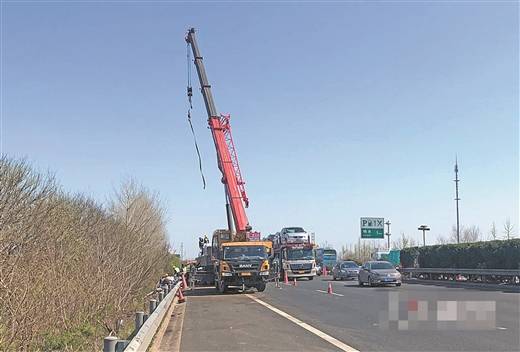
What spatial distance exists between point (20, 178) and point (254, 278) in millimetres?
15100

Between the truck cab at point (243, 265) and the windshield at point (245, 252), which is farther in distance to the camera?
the windshield at point (245, 252)

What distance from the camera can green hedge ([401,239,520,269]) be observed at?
3303 cm

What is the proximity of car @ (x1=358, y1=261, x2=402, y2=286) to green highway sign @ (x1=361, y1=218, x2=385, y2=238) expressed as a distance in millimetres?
22727

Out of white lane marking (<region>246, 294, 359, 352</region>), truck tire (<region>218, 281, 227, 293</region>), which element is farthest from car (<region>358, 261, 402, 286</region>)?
white lane marking (<region>246, 294, 359, 352</region>)

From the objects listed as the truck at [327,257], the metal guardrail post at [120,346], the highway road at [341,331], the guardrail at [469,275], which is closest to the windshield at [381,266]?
the guardrail at [469,275]

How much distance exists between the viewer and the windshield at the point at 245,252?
28297 mm

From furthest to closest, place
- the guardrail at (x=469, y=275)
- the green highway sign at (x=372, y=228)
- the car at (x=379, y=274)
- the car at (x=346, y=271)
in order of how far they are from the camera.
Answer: the green highway sign at (x=372, y=228)
the car at (x=346, y=271)
the car at (x=379, y=274)
the guardrail at (x=469, y=275)

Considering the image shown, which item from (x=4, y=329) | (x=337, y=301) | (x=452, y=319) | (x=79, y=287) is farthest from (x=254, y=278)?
(x=4, y=329)

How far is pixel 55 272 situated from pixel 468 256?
3094 cm

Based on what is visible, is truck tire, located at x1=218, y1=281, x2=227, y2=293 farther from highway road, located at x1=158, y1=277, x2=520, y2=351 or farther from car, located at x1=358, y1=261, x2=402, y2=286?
car, located at x1=358, y1=261, x2=402, y2=286

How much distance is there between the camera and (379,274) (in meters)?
32.6

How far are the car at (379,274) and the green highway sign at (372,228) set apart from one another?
2273 cm

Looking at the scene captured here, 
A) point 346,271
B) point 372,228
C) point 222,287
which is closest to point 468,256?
point 346,271

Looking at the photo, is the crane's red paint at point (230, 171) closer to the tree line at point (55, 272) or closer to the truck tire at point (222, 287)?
the truck tire at point (222, 287)
